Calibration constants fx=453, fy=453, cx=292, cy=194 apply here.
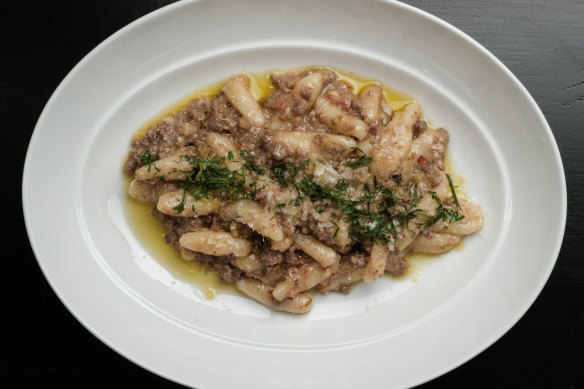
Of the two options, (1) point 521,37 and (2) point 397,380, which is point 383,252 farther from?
A: (1) point 521,37

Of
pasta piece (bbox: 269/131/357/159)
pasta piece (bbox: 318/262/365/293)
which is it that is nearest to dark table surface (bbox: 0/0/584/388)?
pasta piece (bbox: 318/262/365/293)

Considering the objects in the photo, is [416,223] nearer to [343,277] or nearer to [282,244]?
[343,277]

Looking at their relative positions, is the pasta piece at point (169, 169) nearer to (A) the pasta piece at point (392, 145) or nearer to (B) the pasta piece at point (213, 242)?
(B) the pasta piece at point (213, 242)

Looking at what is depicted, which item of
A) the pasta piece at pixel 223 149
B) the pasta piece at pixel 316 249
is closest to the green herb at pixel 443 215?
the pasta piece at pixel 316 249

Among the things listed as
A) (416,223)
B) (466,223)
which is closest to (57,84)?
(416,223)

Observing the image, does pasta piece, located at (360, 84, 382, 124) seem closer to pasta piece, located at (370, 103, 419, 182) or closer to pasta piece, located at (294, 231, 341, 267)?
pasta piece, located at (370, 103, 419, 182)
